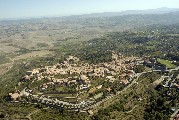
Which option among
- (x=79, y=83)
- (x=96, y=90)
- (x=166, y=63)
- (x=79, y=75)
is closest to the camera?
(x=96, y=90)

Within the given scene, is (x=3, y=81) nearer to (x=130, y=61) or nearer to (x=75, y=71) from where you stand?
(x=75, y=71)

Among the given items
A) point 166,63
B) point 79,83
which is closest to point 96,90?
point 79,83

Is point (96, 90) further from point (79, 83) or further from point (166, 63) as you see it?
point (166, 63)

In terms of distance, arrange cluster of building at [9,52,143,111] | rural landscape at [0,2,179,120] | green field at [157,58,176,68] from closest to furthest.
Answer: rural landscape at [0,2,179,120]
cluster of building at [9,52,143,111]
green field at [157,58,176,68]

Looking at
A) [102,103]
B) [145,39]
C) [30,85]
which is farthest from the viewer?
[145,39]

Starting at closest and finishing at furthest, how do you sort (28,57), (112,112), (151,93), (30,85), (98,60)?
(112,112)
(151,93)
(30,85)
(98,60)
(28,57)

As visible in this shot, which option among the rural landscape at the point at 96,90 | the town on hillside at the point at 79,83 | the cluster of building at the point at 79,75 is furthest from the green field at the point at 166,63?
the cluster of building at the point at 79,75

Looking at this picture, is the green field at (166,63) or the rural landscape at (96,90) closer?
the rural landscape at (96,90)

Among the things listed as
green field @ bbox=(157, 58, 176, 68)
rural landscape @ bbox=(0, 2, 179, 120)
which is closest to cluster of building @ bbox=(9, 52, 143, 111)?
rural landscape @ bbox=(0, 2, 179, 120)

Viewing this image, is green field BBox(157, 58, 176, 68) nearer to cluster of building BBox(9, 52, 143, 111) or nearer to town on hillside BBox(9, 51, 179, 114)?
town on hillside BBox(9, 51, 179, 114)

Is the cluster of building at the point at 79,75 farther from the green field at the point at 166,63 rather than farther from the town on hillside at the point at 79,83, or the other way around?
the green field at the point at 166,63

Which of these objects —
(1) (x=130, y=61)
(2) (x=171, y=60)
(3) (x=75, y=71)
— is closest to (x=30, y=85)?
(3) (x=75, y=71)
